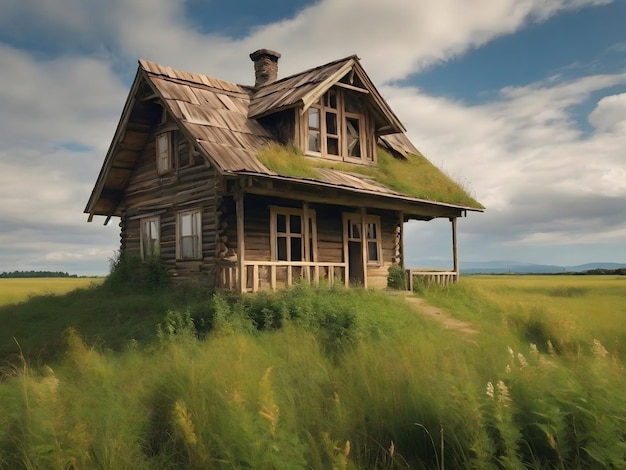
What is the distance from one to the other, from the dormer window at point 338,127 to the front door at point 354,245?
218cm

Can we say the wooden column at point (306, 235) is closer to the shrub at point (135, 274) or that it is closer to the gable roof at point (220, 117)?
the gable roof at point (220, 117)

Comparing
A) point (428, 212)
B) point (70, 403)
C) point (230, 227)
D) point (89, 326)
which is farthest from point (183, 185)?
point (70, 403)

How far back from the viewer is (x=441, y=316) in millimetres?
15258

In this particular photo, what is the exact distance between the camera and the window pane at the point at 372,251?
19.9 m

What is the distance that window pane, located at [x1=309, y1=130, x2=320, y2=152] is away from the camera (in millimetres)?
18494

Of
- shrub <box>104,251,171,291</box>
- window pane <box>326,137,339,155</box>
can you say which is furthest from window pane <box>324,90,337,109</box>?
shrub <box>104,251,171,291</box>

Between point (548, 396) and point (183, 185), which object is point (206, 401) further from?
point (183, 185)

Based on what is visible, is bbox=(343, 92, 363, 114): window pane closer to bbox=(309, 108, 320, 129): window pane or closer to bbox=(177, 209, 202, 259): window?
bbox=(309, 108, 320, 129): window pane

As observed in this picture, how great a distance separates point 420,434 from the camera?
5434mm

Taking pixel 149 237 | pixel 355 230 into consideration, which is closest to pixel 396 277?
pixel 355 230

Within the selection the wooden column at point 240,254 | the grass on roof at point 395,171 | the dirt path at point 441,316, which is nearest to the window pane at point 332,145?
the grass on roof at point 395,171

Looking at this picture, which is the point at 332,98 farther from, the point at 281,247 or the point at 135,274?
the point at 135,274

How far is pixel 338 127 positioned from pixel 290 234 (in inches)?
179

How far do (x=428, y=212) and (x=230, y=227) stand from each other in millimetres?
7789
